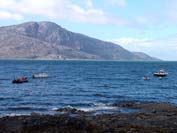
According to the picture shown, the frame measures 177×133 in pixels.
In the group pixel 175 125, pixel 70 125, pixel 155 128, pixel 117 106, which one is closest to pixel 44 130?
pixel 70 125

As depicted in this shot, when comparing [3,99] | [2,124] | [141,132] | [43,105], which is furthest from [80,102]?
[141,132]

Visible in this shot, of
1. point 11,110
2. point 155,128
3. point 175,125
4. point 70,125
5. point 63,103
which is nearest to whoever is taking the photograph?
point 70,125

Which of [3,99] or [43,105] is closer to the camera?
[43,105]

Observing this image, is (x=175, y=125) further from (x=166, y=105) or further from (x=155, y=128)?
(x=166, y=105)

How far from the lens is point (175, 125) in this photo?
3172cm

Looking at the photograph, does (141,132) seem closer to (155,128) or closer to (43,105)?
(155,128)

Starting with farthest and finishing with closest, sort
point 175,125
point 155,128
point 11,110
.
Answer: point 11,110
point 175,125
point 155,128

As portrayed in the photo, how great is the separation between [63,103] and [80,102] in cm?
278

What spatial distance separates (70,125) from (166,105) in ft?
86.0

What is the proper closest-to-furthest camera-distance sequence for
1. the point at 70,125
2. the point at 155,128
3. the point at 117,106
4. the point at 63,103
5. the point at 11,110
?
1. the point at 70,125
2. the point at 155,128
3. the point at 11,110
4. the point at 117,106
5. the point at 63,103

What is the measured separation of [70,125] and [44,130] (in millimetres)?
2106

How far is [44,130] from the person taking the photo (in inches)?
1035

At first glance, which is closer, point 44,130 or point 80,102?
point 44,130

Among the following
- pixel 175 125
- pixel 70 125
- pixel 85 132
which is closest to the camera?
pixel 85 132
